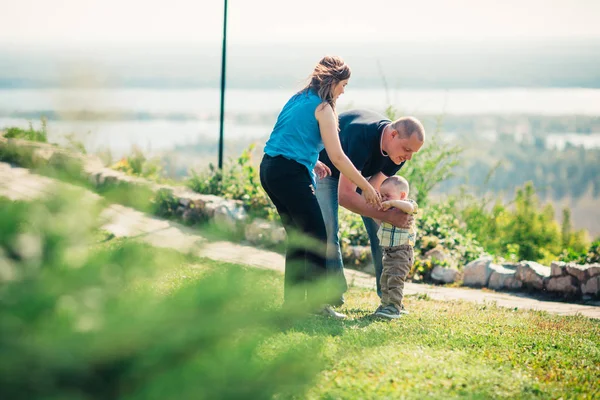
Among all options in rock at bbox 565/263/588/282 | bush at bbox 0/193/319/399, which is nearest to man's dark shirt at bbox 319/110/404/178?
rock at bbox 565/263/588/282

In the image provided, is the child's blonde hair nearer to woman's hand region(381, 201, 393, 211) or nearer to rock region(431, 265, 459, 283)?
woman's hand region(381, 201, 393, 211)

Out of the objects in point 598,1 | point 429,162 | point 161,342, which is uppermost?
point 598,1

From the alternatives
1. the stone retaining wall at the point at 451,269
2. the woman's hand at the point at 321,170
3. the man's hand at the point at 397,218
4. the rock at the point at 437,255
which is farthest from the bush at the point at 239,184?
the man's hand at the point at 397,218

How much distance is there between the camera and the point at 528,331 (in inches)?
197

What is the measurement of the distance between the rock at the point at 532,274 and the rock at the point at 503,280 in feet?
0.17

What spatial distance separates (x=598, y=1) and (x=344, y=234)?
1076 centimetres

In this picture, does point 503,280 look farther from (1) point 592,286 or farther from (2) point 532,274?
(1) point 592,286

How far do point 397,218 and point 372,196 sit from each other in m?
0.44

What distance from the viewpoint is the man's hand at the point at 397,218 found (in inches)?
200

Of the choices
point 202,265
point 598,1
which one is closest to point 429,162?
point 202,265

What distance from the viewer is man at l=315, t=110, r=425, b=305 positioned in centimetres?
496

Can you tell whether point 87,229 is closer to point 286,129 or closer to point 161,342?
point 161,342

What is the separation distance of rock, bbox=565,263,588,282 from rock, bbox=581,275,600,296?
0.05m

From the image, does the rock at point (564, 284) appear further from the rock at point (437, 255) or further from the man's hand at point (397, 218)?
the man's hand at point (397, 218)
